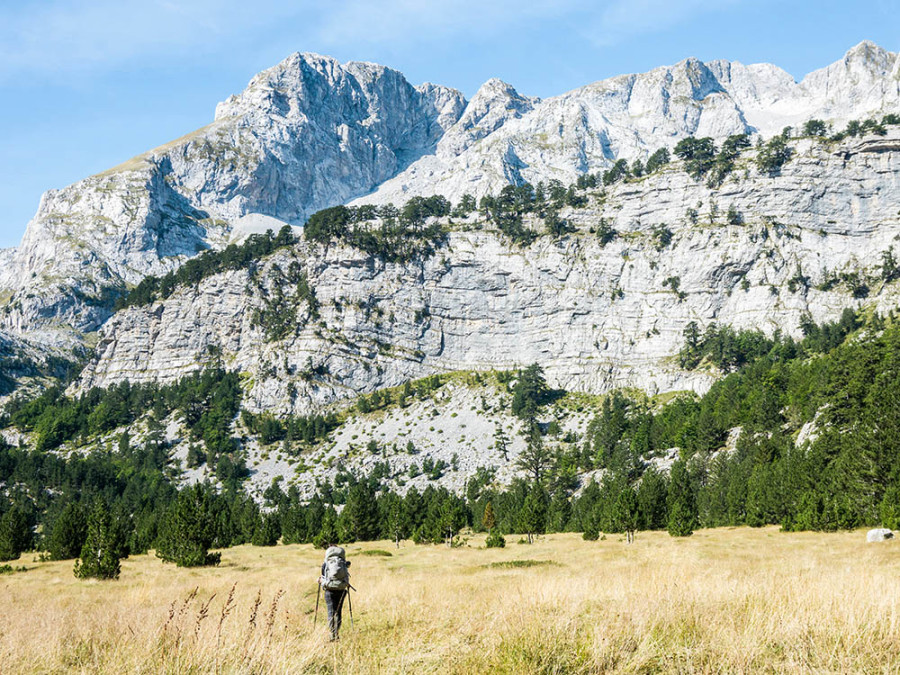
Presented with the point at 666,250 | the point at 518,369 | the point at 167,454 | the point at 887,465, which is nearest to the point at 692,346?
the point at 666,250

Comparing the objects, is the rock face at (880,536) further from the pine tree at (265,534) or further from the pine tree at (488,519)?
the pine tree at (265,534)

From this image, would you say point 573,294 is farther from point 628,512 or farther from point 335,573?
point 335,573

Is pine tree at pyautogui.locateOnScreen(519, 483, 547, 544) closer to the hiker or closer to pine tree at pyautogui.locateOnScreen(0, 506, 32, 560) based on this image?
the hiker

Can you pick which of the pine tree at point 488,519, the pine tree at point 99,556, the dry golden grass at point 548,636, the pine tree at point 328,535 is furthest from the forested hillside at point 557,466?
the dry golden grass at point 548,636

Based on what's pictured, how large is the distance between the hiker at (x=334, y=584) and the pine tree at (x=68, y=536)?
1584 inches

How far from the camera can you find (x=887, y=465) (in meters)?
42.6

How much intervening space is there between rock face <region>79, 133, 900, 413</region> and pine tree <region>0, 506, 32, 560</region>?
370 feet

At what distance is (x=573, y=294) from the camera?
176125mm

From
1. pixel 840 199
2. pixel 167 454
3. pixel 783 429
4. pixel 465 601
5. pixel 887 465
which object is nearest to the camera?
pixel 465 601

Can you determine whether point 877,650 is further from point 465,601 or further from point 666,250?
point 666,250

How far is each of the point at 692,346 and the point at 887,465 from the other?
4361 inches

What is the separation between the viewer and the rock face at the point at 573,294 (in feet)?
Answer: 506

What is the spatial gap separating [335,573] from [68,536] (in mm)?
41321

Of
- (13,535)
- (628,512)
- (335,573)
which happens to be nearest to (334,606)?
(335,573)
